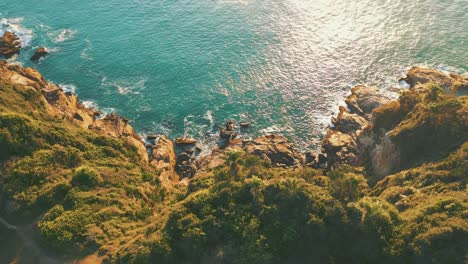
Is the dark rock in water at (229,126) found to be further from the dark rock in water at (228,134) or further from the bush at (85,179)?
the bush at (85,179)

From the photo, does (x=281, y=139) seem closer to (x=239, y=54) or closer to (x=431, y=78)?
(x=239, y=54)

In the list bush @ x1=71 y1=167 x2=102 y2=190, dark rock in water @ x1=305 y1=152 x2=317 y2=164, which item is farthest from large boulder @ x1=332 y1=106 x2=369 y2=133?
bush @ x1=71 y1=167 x2=102 y2=190

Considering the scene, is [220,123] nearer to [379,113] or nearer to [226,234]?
[379,113]

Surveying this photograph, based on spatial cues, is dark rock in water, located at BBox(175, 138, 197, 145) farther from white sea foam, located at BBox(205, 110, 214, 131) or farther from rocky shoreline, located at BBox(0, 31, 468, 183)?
white sea foam, located at BBox(205, 110, 214, 131)

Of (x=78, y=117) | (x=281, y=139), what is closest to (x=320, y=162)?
(x=281, y=139)

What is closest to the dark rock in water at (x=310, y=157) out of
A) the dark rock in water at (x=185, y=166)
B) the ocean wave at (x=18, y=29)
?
the dark rock in water at (x=185, y=166)
